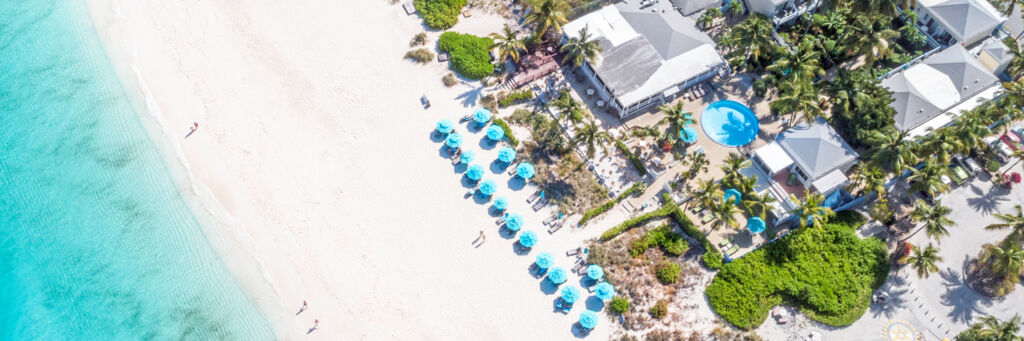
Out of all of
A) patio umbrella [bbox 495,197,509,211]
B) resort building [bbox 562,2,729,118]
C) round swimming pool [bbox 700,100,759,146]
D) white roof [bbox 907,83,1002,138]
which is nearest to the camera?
patio umbrella [bbox 495,197,509,211]

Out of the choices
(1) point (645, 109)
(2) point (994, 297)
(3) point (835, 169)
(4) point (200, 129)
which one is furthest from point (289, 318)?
(2) point (994, 297)

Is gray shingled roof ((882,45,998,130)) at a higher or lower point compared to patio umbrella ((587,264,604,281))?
higher

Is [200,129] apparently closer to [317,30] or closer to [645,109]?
[317,30]

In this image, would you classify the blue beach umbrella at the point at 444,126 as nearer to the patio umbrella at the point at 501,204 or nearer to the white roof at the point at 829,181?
the patio umbrella at the point at 501,204

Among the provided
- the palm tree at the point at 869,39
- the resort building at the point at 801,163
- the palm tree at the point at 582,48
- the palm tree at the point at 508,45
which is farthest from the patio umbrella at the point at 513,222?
the palm tree at the point at 869,39

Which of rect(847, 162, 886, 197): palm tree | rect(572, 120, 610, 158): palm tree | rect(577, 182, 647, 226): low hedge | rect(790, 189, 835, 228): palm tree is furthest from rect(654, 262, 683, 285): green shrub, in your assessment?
rect(847, 162, 886, 197): palm tree

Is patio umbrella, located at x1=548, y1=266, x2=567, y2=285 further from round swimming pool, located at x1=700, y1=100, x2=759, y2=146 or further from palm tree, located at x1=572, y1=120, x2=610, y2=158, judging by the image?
round swimming pool, located at x1=700, y1=100, x2=759, y2=146
